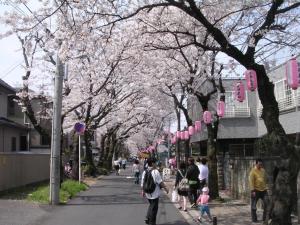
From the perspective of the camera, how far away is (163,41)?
18.3 meters

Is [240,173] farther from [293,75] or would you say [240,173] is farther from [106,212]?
[293,75]

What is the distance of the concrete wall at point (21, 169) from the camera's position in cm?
2166

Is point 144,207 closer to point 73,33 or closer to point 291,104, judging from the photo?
point 73,33

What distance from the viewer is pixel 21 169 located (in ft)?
83.6

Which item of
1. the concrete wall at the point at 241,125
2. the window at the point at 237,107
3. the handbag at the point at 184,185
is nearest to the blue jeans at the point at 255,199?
the handbag at the point at 184,185

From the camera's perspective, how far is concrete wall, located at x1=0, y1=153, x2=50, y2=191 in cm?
2166

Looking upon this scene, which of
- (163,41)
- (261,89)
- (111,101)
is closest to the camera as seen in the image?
(261,89)

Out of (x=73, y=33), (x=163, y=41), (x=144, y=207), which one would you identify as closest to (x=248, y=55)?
(x=73, y=33)

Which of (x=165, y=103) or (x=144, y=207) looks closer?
(x=144, y=207)

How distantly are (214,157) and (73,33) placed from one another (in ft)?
34.4

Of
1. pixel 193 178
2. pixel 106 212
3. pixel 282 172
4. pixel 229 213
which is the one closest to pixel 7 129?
pixel 193 178

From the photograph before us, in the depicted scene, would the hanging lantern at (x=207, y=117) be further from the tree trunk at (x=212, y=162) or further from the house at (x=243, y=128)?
the house at (x=243, y=128)

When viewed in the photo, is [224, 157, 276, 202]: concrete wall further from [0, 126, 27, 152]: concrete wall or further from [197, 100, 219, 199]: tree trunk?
[0, 126, 27, 152]: concrete wall

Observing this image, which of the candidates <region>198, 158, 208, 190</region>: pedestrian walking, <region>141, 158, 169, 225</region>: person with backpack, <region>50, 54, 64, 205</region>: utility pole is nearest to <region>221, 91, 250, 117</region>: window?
<region>198, 158, 208, 190</region>: pedestrian walking
